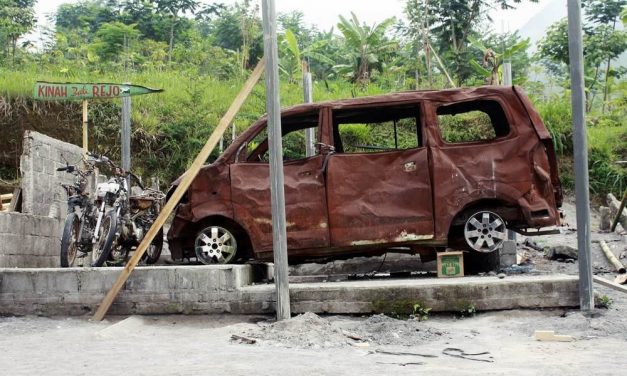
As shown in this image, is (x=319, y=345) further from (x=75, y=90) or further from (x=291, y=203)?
(x=75, y=90)

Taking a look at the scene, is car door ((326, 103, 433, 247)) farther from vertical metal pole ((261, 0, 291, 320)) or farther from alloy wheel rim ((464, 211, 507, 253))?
vertical metal pole ((261, 0, 291, 320))

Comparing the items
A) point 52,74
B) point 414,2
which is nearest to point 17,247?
point 52,74

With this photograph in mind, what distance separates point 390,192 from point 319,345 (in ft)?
7.48

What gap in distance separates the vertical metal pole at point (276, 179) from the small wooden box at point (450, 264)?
172cm

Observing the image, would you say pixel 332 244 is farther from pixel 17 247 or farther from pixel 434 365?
pixel 17 247

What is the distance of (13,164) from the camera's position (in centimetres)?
1233

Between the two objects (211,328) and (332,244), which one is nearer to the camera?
(211,328)

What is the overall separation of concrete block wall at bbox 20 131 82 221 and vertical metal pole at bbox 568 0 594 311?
18.1 feet

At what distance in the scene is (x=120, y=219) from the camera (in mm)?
7234

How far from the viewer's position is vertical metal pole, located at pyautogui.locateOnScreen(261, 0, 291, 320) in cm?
574

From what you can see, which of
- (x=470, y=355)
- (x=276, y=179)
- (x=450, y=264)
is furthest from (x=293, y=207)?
(x=470, y=355)

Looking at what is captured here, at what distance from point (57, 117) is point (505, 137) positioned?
30.7 ft

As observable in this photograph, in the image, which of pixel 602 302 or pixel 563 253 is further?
pixel 563 253

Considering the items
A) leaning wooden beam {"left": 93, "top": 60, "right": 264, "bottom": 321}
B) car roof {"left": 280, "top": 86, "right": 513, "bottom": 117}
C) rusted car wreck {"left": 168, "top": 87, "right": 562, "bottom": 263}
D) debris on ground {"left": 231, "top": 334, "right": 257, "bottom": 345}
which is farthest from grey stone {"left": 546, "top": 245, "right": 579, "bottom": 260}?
debris on ground {"left": 231, "top": 334, "right": 257, "bottom": 345}
